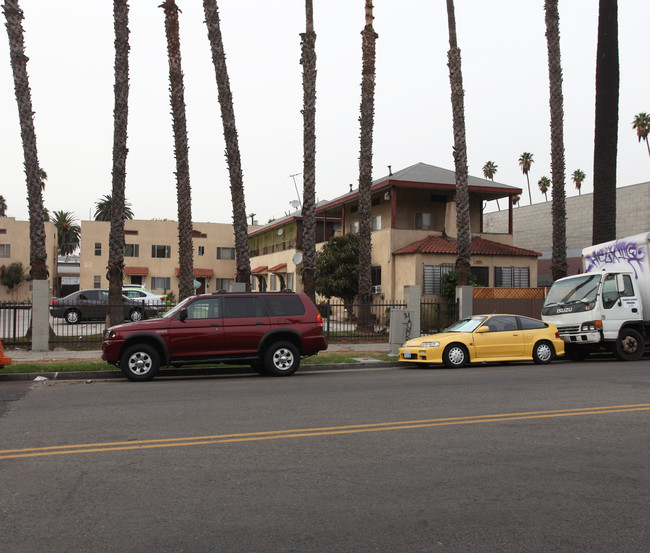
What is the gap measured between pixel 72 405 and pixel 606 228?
60.5ft

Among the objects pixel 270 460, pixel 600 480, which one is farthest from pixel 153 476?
pixel 600 480

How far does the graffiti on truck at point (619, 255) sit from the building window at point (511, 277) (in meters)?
10.9

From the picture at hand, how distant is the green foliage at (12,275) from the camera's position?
53906 millimetres

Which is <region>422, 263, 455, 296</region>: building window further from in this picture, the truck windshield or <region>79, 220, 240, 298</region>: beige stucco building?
<region>79, 220, 240, 298</region>: beige stucco building

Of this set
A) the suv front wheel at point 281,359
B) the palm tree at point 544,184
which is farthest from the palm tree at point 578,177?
the suv front wheel at point 281,359

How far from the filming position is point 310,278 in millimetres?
22375

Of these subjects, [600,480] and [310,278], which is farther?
[310,278]

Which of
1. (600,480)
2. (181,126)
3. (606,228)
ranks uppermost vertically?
(181,126)

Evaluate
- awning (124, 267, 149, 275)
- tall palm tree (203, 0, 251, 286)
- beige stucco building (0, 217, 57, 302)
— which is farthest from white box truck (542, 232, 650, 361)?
beige stucco building (0, 217, 57, 302)

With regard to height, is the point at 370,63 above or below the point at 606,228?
above

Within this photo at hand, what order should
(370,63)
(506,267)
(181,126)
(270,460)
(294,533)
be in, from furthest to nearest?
(506,267)
(370,63)
(181,126)
(270,460)
(294,533)

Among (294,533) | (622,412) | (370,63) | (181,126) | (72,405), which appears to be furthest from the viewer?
(370,63)

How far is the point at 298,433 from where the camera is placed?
7.48m

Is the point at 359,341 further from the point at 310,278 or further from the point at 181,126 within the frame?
the point at 181,126
